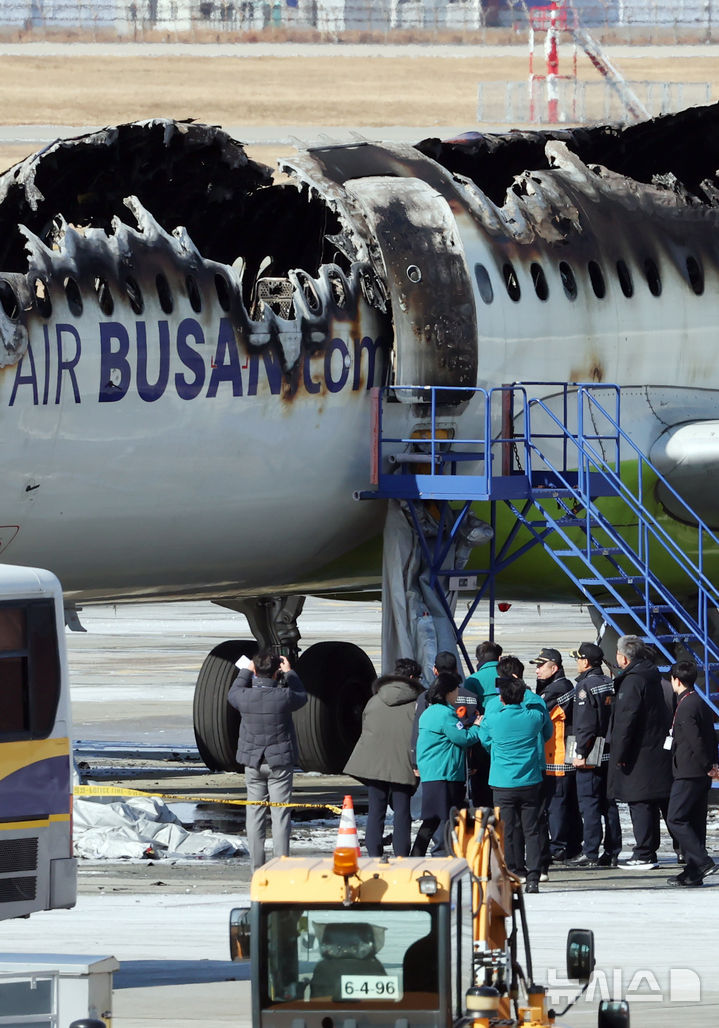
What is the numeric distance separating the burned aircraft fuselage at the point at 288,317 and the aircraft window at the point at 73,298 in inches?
0.9

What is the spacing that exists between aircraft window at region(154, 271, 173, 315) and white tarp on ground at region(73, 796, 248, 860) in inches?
179

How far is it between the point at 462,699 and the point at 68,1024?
8.59 m

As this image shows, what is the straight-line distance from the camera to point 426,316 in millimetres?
20516

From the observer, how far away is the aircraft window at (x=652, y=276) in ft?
75.1

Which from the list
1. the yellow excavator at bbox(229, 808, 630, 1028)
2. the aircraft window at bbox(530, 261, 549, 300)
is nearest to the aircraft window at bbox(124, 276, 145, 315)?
the aircraft window at bbox(530, 261, 549, 300)

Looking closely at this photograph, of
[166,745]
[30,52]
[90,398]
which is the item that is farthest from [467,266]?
[30,52]

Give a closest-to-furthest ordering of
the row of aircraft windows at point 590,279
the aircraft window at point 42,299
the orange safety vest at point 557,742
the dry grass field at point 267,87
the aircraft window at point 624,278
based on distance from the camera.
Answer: the orange safety vest at point 557,742 → the aircraft window at point 42,299 → the row of aircraft windows at point 590,279 → the aircraft window at point 624,278 → the dry grass field at point 267,87

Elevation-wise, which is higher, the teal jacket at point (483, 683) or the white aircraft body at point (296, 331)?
the white aircraft body at point (296, 331)

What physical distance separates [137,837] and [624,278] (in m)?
8.38

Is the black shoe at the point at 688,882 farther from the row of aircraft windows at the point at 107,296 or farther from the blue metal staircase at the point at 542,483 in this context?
the row of aircraft windows at the point at 107,296

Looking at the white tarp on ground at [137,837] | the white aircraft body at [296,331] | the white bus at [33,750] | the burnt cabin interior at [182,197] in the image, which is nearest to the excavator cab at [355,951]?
the white bus at [33,750]

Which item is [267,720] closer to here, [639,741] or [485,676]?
[485,676]

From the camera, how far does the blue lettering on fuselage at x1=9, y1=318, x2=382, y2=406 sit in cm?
1780

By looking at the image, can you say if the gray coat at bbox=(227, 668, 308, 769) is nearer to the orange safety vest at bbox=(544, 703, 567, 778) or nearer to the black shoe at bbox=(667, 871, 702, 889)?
the orange safety vest at bbox=(544, 703, 567, 778)
